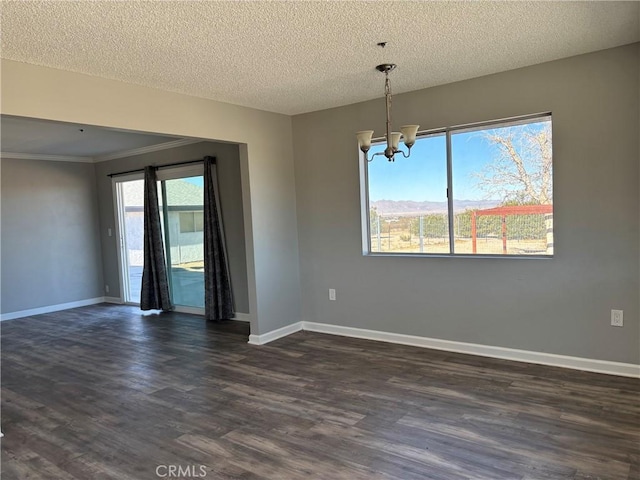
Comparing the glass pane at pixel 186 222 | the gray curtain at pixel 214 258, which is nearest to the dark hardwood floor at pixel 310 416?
the gray curtain at pixel 214 258

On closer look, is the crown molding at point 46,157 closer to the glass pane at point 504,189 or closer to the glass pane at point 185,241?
the glass pane at point 185,241

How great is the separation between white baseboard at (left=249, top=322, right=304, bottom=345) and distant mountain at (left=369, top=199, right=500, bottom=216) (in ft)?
5.22

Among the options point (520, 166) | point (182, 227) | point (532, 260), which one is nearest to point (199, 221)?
point (182, 227)

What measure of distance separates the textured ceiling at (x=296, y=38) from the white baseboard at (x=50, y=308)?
4.80m

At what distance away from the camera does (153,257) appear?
6473 millimetres

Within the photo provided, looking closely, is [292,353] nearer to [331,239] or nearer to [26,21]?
[331,239]

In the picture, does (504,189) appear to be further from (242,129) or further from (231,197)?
(231,197)

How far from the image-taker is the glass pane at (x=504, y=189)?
3.71 m

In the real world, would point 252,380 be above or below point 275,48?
below

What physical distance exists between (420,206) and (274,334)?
2.01m

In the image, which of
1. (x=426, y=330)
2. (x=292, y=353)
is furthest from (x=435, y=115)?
(x=292, y=353)

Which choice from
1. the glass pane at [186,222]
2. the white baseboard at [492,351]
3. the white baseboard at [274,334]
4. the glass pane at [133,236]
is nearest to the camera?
the white baseboard at [492,351]

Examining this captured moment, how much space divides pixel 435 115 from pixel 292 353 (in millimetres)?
2548

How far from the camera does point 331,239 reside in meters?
4.90
